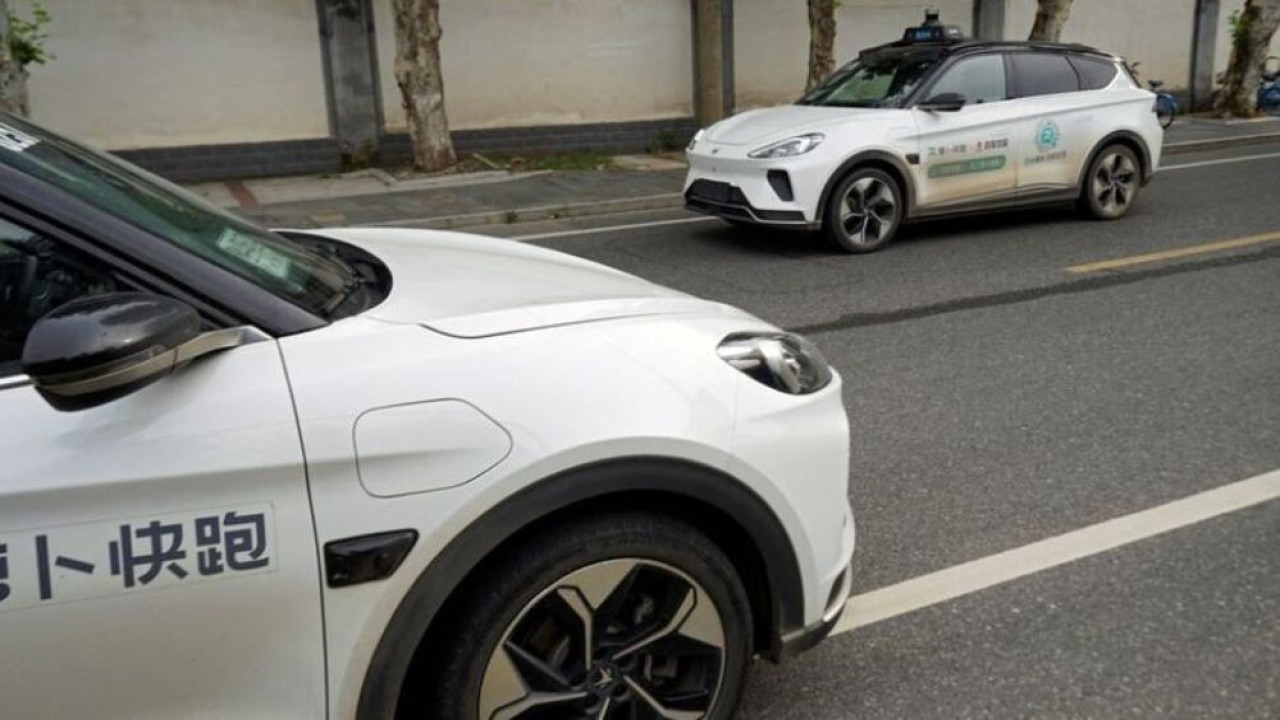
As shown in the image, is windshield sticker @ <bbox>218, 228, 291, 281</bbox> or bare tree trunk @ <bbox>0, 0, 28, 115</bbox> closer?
windshield sticker @ <bbox>218, 228, 291, 281</bbox>

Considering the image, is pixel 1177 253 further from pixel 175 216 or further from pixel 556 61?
pixel 556 61

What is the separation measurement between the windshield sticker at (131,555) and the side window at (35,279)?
16.2 inches

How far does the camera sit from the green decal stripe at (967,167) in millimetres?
9133

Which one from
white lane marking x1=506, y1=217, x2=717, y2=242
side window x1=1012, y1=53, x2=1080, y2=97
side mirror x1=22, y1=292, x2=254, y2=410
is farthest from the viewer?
white lane marking x1=506, y1=217, x2=717, y2=242

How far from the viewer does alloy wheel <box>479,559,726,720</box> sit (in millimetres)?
2324

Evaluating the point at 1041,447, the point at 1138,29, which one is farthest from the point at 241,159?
the point at 1138,29

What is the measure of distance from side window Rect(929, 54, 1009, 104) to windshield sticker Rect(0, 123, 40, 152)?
26.6 ft

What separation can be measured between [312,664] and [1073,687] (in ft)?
6.79

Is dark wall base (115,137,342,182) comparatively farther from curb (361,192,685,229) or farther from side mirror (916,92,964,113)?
side mirror (916,92,964,113)

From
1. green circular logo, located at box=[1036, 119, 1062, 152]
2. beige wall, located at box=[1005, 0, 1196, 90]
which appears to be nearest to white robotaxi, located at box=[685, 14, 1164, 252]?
green circular logo, located at box=[1036, 119, 1062, 152]

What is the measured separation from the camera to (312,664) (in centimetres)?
210

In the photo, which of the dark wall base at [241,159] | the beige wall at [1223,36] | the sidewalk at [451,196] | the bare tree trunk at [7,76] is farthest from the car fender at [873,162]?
the beige wall at [1223,36]

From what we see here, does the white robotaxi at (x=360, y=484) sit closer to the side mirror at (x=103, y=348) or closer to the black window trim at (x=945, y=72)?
the side mirror at (x=103, y=348)

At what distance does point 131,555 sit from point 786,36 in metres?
17.5
